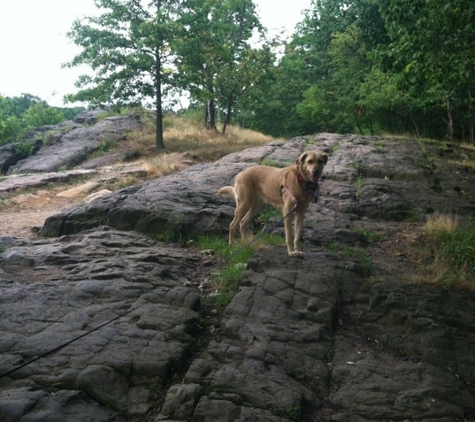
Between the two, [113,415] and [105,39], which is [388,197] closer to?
[113,415]

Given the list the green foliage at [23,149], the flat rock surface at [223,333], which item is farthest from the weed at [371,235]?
the green foliage at [23,149]

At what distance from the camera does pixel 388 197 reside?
10211 millimetres

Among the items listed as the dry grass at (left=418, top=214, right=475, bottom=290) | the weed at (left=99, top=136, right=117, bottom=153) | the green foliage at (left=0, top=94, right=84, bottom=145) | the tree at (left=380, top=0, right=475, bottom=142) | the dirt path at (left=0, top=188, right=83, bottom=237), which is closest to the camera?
the dry grass at (left=418, top=214, right=475, bottom=290)

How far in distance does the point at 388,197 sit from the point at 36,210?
10.1 meters

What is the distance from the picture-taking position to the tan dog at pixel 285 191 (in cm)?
668

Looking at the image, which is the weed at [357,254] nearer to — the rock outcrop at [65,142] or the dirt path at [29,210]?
the dirt path at [29,210]

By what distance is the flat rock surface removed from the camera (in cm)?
372

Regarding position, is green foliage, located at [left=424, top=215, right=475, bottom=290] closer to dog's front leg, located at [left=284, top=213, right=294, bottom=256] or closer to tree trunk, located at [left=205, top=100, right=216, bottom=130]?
dog's front leg, located at [left=284, top=213, right=294, bottom=256]

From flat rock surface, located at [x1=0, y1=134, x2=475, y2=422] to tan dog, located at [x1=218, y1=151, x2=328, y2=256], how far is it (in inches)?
21.1

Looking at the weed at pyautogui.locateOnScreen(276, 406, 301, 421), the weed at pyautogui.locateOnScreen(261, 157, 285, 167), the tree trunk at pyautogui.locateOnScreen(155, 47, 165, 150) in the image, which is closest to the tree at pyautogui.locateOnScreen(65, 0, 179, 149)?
the tree trunk at pyautogui.locateOnScreen(155, 47, 165, 150)

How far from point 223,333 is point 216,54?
20.5 metres

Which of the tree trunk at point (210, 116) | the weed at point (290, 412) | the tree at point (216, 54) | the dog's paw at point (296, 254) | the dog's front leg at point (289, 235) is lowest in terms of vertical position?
the weed at point (290, 412)

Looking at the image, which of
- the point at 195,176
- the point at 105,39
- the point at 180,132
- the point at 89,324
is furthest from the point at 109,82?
the point at 89,324

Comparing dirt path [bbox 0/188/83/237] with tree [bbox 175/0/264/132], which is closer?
dirt path [bbox 0/188/83/237]
